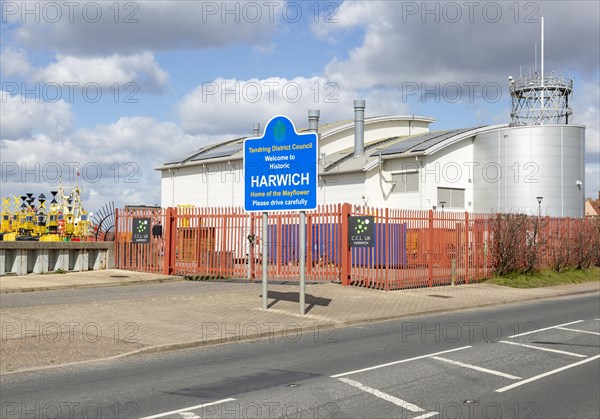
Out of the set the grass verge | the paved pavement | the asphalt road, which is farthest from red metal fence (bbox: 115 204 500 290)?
the asphalt road

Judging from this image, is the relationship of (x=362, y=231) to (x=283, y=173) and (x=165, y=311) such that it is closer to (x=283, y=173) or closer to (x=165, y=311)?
(x=283, y=173)

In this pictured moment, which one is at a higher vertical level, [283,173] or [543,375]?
[283,173]

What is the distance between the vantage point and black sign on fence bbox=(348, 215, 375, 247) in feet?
68.6

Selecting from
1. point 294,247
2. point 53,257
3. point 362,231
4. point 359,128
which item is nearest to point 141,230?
point 53,257

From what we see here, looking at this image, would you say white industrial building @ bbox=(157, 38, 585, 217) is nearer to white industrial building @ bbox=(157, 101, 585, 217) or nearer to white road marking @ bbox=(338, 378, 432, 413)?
white industrial building @ bbox=(157, 101, 585, 217)

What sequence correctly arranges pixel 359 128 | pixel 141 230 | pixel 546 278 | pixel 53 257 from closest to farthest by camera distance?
1. pixel 53 257
2. pixel 141 230
3. pixel 546 278
4. pixel 359 128

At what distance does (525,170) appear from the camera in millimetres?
41906

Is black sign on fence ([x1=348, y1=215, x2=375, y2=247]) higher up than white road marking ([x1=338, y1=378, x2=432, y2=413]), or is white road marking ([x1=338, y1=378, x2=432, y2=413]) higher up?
black sign on fence ([x1=348, y1=215, x2=375, y2=247])

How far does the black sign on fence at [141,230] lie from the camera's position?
76.5ft

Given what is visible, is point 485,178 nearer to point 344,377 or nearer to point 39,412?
point 344,377

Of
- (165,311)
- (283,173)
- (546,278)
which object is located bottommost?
(546,278)

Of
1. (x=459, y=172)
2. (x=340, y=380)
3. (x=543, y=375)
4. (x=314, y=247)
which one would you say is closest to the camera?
(x=340, y=380)

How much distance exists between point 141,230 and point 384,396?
16.4 metres

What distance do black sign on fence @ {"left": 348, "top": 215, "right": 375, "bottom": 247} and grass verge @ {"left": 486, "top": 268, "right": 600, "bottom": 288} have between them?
7.36 m
